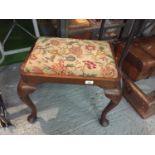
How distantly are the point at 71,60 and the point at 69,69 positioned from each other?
0.18ft

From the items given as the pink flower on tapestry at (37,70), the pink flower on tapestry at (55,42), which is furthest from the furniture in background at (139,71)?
the pink flower on tapestry at (37,70)

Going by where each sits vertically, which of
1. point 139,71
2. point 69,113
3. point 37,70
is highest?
point 37,70

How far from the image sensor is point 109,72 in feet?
2.56

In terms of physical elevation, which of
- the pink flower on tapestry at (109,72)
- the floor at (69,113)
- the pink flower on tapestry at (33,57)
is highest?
the pink flower on tapestry at (33,57)

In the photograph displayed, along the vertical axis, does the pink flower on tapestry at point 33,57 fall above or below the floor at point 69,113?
above

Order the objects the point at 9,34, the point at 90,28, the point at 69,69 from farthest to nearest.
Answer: the point at 9,34, the point at 90,28, the point at 69,69

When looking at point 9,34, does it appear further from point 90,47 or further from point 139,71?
point 139,71

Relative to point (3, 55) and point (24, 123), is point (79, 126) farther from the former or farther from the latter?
point (3, 55)

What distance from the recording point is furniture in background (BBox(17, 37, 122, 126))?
771mm

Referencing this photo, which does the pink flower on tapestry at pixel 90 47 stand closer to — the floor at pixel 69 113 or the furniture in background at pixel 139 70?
the furniture in background at pixel 139 70

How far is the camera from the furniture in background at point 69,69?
0.77 meters

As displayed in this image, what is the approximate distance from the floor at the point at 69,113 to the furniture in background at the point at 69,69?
0.91ft

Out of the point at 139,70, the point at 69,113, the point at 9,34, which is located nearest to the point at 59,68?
the point at 69,113
